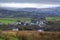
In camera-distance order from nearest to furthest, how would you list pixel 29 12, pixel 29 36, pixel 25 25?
1. pixel 29 36
2. pixel 25 25
3. pixel 29 12

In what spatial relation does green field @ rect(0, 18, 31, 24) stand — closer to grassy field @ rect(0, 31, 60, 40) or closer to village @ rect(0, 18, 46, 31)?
village @ rect(0, 18, 46, 31)

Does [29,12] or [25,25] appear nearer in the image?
[25,25]

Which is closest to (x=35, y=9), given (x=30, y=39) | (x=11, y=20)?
(x=11, y=20)

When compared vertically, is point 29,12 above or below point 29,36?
above

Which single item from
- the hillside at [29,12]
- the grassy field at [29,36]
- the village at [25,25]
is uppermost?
the hillside at [29,12]

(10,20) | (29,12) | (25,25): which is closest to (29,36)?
(25,25)

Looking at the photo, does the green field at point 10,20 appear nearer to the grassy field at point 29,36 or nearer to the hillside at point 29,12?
the hillside at point 29,12

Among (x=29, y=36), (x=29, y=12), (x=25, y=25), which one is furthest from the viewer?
(x=29, y=12)

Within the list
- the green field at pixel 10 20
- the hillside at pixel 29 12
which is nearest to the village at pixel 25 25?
the green field at pixel 10 20

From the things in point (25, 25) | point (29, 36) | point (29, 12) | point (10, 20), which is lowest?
point (29, 36)

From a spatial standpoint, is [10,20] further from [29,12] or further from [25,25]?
[29,12]

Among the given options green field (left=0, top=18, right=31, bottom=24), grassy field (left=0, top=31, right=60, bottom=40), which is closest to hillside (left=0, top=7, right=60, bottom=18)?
green field (left=0, top=18, right=31, bottom=24)
